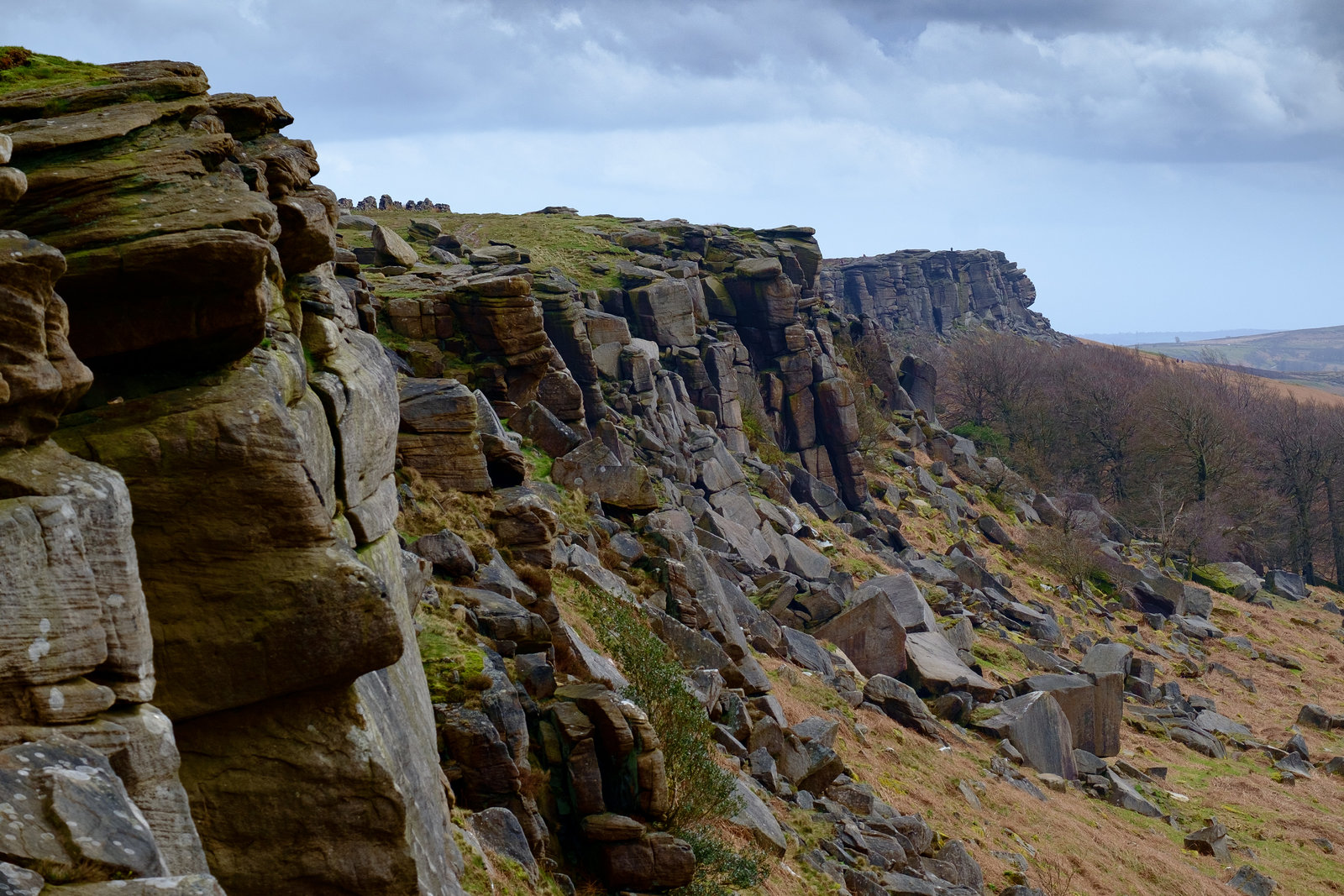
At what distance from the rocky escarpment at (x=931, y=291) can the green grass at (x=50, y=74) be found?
140 meters

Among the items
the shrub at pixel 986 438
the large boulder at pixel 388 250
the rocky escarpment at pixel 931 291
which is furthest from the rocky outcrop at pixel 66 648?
the rocky escarpment at pixel 931 291

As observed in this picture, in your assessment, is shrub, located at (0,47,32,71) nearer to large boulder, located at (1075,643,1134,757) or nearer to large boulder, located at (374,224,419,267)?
large boulder, located at (374,224,419,267)

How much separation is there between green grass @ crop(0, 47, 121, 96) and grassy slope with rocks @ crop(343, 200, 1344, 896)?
521 inches

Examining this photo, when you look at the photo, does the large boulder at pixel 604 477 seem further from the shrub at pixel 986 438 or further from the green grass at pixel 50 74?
the shrub at pixel 986 438

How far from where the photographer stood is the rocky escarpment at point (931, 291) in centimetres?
16138

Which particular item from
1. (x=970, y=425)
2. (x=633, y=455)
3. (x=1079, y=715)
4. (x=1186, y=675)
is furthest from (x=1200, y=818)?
(x=970, y=425)

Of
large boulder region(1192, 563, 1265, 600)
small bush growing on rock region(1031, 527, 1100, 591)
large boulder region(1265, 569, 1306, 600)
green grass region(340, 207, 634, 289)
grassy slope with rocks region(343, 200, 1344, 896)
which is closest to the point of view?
grassy slope with rocks region(343, 200, 1344, 896)

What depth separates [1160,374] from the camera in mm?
110375

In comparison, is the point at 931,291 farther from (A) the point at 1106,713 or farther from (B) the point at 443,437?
(B) the point at 443,437

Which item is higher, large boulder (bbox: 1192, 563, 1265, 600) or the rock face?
the rock face

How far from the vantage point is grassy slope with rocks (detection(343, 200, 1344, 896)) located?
23562 millimetres

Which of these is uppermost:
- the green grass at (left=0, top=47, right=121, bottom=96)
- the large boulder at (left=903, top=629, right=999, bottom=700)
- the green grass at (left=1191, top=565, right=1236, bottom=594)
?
the green grass at (left=0, top=47, right=121, bottom=96)

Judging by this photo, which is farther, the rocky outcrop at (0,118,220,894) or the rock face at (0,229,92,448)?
the rock face at (0,229,92,448)

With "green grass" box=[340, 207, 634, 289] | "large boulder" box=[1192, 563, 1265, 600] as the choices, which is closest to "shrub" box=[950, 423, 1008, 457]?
"large boulder" box=[1192, 563, 1265, 600]
